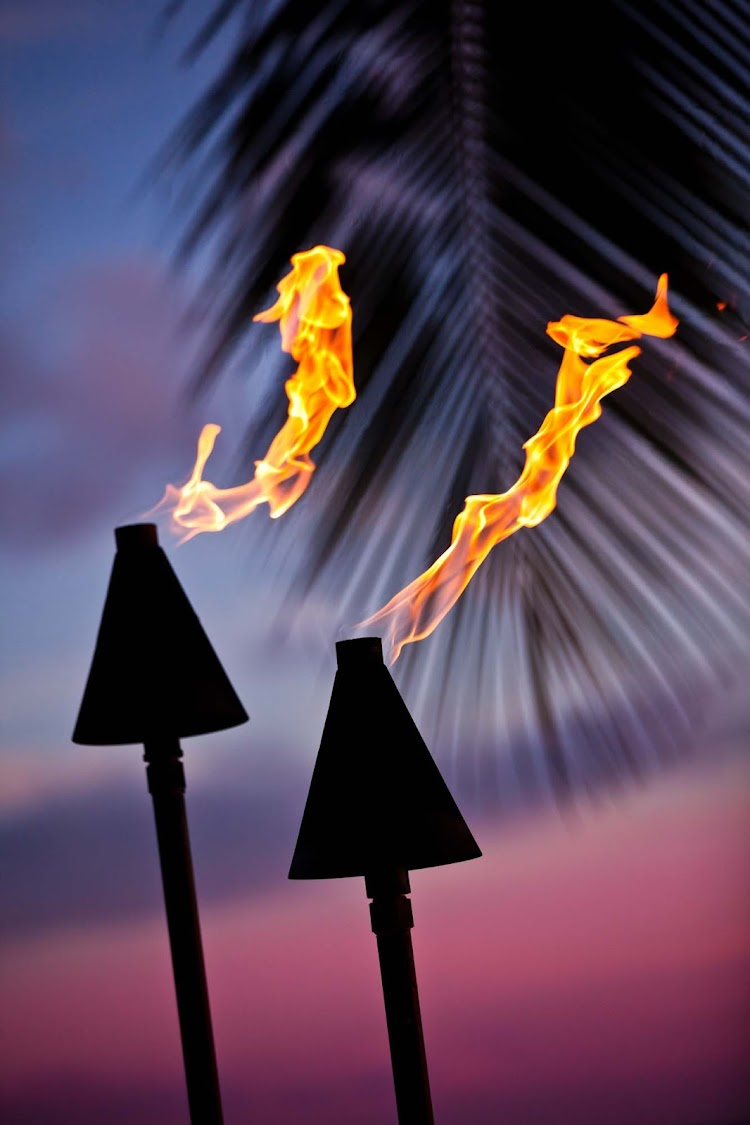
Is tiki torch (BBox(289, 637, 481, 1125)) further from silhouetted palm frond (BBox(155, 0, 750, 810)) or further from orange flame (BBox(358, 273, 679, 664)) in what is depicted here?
orange flame (BBox(358, 273, 679, 664))

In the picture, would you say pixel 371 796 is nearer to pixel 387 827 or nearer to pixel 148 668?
pixel 387 827

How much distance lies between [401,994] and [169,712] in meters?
0.35

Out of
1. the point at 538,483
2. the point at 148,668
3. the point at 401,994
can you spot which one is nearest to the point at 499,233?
the point at 538,483

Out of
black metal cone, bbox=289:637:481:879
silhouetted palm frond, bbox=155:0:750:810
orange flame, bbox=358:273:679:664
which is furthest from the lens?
orange flame, bbox=358:273:679:664

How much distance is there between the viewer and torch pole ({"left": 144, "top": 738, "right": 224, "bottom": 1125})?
4.15 ft

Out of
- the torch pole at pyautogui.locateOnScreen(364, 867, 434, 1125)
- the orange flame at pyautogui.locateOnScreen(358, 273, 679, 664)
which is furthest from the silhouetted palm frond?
the torch pole at pyautogui.locateOnScreen(364, 867, 434, 1125)

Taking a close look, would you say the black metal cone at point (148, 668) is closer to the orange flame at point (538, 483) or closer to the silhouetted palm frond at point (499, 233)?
the silhouetted palm frond at point (499, 233)

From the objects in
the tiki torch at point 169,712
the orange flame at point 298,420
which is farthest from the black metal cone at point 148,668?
the orange flame at point 298,420

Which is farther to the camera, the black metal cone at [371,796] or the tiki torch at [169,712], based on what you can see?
the black metal cone at [371,796]

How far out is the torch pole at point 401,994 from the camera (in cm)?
134

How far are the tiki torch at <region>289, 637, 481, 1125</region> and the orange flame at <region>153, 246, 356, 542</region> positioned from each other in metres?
0.38

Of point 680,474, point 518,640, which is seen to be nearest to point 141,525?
point 518,640

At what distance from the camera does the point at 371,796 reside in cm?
142

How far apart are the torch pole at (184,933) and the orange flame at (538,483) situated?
451mm
